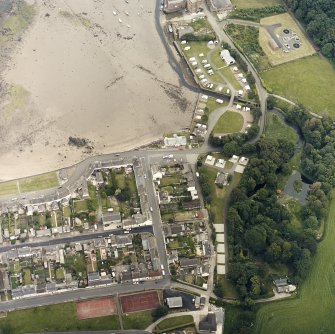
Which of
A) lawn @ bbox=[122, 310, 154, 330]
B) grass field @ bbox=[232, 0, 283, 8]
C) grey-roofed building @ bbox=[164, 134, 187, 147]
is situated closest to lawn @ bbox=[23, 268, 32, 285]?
lawn @ bbox=[122, 310, 154, 330]

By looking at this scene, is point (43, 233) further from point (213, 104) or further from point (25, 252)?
point (213, 104)

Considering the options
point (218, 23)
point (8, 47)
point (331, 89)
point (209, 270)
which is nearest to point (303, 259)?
point (209, 270)

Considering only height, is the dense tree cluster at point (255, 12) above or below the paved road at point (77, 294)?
above

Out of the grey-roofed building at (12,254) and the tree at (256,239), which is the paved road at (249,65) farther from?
the grey-roofed building at (12,254)

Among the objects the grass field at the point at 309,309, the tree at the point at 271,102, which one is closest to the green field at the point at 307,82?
the tree at the point at 271,102

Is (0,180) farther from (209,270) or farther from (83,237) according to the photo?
(209,270)

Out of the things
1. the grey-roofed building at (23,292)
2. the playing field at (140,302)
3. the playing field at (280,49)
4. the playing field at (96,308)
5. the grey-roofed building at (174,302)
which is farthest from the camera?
the playing field at (280,49)
